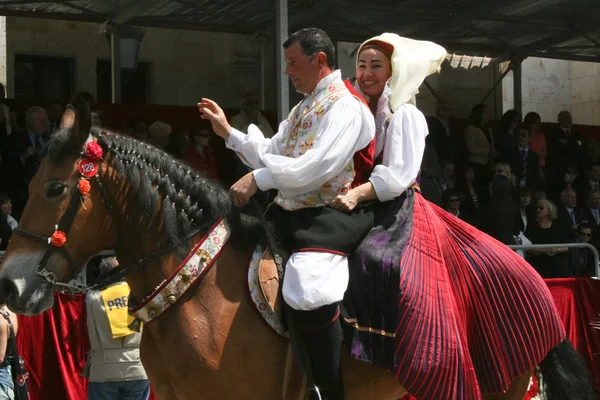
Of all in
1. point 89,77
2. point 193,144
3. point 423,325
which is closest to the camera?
point 423,325

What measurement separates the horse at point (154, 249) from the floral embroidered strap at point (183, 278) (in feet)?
0.09

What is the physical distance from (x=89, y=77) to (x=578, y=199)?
8458mm

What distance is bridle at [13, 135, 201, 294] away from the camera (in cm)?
392

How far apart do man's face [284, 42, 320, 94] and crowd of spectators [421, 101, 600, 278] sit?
5002 millimetres

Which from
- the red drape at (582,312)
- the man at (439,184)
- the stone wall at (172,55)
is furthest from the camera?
the stone wall at (172,55)

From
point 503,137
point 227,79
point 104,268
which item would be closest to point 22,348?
point 104,268

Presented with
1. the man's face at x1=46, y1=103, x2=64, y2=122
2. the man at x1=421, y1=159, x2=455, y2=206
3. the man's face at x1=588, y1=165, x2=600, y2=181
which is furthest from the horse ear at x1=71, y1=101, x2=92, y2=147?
the man's face at x1=588, y1=165, x2=600, y2=181

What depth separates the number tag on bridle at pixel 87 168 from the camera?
4023 millimetres

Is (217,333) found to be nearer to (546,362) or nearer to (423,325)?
(423,325)

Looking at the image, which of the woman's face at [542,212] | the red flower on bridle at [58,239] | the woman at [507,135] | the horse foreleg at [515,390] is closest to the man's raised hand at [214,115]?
the red flower on bridle at [58,239]

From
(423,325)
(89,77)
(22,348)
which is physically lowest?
(22,348)

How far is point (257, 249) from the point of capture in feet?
13.8

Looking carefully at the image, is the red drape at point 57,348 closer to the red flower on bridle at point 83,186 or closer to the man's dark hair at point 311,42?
the red flower on bridle at point 83,186

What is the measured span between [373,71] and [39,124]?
589cm
